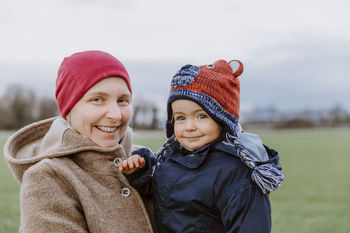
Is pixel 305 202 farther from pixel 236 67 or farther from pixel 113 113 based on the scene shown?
Answer: pixel 113 113

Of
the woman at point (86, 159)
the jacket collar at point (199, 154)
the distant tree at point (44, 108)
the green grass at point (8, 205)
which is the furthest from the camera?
the distant tree at point (44, 108)

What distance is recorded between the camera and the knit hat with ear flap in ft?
8.61

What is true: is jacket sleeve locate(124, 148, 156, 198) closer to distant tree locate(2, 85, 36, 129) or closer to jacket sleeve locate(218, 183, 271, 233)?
jacket sleeve locate(218, 183, 271, 233)

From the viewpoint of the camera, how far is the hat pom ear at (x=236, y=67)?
2932 millimetres

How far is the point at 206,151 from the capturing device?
9.05 ft

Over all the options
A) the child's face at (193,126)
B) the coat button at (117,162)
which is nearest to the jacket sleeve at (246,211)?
the child's face at (193,126)

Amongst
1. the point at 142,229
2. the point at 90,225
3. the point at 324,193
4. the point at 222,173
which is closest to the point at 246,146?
the point at 222,173

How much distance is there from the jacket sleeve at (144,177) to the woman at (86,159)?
0.17ft

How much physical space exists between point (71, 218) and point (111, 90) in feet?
2.44

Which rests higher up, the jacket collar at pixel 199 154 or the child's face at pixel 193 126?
the child's face at pixel 193 126

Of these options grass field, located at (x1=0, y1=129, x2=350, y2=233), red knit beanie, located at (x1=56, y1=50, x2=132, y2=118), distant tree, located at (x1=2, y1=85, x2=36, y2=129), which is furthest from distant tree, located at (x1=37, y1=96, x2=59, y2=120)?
red knit beanie, located at (x1=56, y1=50, x2=132, y2=118)

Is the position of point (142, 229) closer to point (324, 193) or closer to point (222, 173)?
point (222, 173)

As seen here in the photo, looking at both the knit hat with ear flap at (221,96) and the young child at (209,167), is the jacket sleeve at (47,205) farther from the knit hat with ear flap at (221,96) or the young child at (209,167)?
the knit hat with ear flap at (221,96)

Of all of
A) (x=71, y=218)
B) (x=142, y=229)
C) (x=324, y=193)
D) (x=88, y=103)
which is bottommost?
(x=324, y=193)
